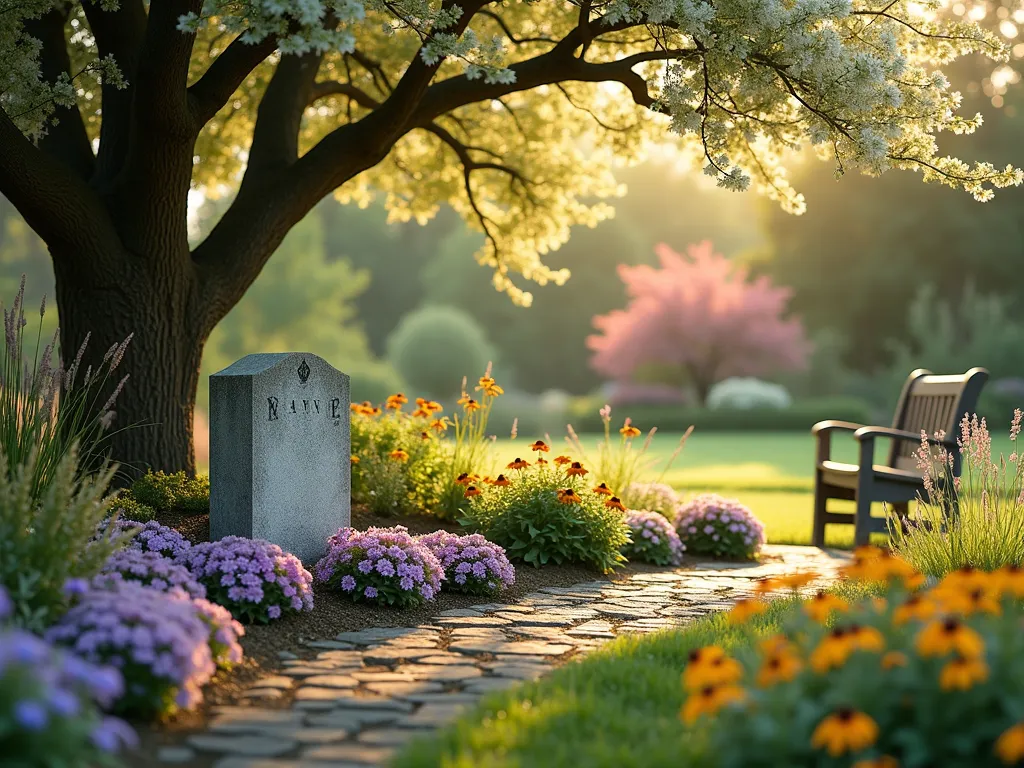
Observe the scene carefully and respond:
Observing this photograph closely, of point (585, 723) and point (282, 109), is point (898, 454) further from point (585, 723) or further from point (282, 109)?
point (585, 723)

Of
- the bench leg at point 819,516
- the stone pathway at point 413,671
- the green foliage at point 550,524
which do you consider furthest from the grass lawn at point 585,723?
the bench leg at point 819,516

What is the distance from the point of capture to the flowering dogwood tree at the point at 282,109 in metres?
5.88

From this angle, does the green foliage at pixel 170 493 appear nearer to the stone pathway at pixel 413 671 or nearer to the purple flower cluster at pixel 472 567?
the purple flower cluster at pixel 472 567

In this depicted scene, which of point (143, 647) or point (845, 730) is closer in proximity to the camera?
point (845, 730)

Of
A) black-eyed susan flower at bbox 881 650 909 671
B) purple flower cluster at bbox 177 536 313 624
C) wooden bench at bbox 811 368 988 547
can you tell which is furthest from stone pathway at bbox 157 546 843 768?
wooden bench at bbox 811 368 988 547

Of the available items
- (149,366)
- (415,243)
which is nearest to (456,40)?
(149,366)

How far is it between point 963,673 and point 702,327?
87.9 feet

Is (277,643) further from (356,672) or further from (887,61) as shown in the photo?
(887,61)

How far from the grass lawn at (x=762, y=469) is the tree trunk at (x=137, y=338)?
2764 millimetres

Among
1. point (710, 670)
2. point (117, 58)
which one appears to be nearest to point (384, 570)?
point (710, 670)

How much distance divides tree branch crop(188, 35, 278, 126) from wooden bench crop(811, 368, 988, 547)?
5.02 meters

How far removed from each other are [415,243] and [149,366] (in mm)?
43740

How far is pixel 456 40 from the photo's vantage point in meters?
5.47

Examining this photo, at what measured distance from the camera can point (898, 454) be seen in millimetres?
9047
